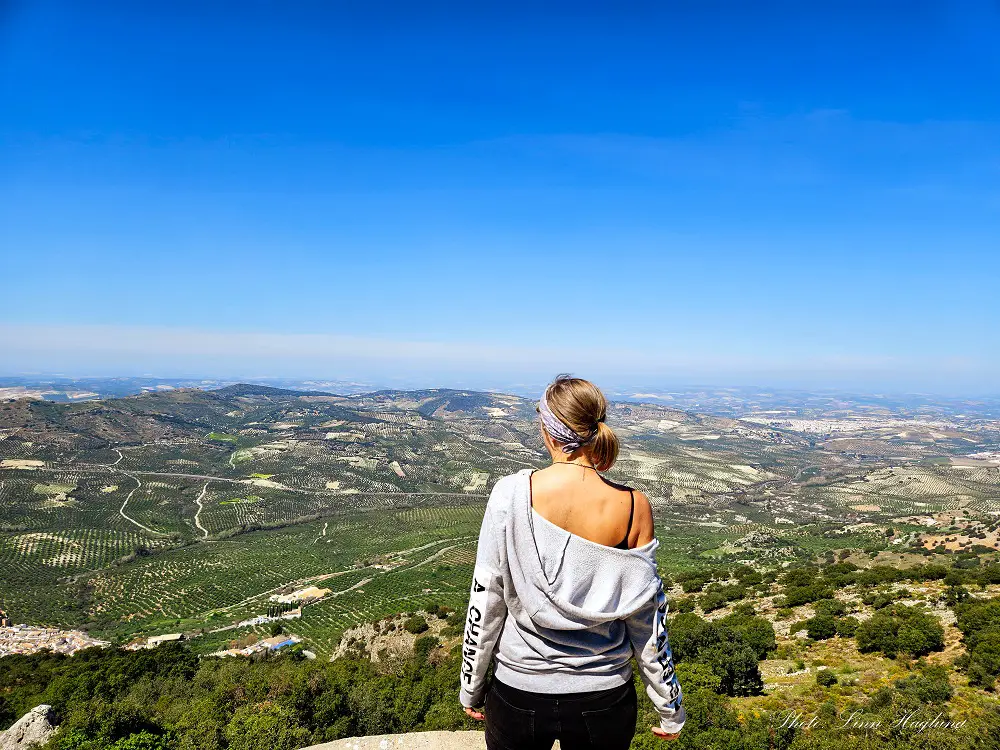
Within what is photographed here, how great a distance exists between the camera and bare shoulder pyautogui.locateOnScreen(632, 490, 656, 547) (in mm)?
2328

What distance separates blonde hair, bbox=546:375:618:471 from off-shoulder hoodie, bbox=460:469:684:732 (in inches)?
13.6

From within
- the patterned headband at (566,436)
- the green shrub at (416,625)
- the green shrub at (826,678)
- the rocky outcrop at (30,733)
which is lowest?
the green shrub at (416,625)

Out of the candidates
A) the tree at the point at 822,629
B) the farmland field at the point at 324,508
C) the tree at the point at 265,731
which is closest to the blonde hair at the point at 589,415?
the tree at the point at 265,731

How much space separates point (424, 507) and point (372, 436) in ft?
273

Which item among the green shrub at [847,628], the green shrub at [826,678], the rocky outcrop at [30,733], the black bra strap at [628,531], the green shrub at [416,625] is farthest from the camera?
the green shrub at [416,625]

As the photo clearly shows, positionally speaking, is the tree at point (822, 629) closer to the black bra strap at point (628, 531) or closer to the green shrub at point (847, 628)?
the green shrub at point (847, 628)

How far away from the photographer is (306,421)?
634 feet

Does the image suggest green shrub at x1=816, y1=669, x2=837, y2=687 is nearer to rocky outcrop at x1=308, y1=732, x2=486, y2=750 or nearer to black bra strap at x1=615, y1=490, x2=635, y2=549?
rocky outcrop at x1=308, y1=732, x2=486, y2=750

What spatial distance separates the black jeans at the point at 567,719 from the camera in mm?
2244

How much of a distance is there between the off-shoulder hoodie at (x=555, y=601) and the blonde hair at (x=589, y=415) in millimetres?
347

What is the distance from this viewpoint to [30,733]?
396 inches

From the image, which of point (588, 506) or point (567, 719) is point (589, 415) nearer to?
point (588, 506)

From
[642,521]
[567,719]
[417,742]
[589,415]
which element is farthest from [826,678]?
[589,415]

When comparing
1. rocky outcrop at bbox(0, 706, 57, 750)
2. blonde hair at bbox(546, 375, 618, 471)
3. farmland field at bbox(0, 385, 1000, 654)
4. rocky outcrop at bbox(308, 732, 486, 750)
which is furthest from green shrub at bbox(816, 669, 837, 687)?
farmland field at bbox(0, 385, 1000, 654)
